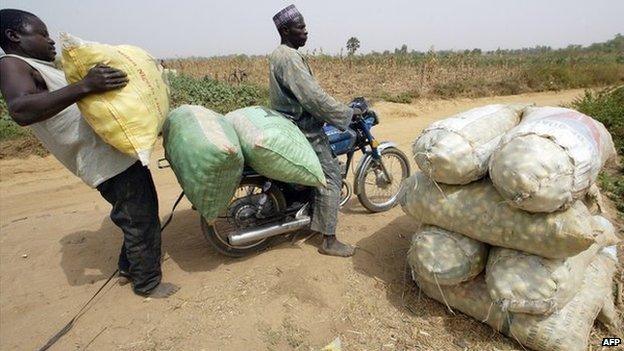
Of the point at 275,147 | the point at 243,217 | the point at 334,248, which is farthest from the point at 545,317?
the point at 243,217

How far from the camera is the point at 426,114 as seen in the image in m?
10.6

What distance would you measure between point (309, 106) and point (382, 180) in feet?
4.84

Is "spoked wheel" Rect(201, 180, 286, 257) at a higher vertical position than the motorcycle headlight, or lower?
lower

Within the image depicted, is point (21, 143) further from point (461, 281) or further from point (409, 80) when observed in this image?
point (409, 80)

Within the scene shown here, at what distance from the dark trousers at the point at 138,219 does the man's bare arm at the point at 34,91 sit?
2.04 ft

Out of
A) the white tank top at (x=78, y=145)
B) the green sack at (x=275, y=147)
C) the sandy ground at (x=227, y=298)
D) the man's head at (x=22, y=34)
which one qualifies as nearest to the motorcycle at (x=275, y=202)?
the sandy ground at (x=227, y=298)

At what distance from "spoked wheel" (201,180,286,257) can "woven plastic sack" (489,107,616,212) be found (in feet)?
5.89

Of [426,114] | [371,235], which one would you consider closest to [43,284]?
[371,235]

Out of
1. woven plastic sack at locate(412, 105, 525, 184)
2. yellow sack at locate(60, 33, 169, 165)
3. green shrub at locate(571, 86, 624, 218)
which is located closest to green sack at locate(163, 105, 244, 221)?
yellow sack at locate(60, 33, 169, 165)

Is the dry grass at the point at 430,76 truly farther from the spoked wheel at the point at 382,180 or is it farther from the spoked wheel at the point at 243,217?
the spoked wheel at the point at 243,217

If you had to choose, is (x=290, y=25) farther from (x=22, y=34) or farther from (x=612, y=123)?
(x=612, y=123)

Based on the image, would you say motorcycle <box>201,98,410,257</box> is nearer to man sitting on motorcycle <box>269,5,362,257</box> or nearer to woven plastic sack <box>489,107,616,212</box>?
man sitting on motorcycle <box>269,5,362,257</box>

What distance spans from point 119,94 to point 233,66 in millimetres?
18073

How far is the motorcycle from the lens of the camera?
313cm
